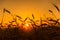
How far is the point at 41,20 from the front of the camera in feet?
12.2

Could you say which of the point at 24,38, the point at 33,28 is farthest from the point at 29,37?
the point at 33,28

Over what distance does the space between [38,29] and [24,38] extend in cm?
38

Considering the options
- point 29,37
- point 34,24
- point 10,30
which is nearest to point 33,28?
point 34,24

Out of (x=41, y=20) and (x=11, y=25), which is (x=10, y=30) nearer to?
(x=11, y=25)

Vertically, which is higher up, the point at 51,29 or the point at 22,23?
the point at 22,23

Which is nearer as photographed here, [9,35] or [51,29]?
[51,29]

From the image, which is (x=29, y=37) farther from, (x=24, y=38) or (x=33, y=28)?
(x=33, y=28)

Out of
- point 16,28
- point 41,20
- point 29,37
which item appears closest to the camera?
point 29,37

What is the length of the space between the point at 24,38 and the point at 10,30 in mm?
816

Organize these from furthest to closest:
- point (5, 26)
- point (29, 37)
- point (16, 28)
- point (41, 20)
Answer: point (5, 26), point (16, 28), point (41, 20), point (29, 37)

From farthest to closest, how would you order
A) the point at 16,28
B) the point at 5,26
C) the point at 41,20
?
the point at 5,26, the point at 16,28, the point at 41,20

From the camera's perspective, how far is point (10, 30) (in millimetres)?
4234

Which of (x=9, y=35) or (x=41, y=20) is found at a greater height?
(x=41, y=20)

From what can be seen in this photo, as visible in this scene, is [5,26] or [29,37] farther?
[5,26]
